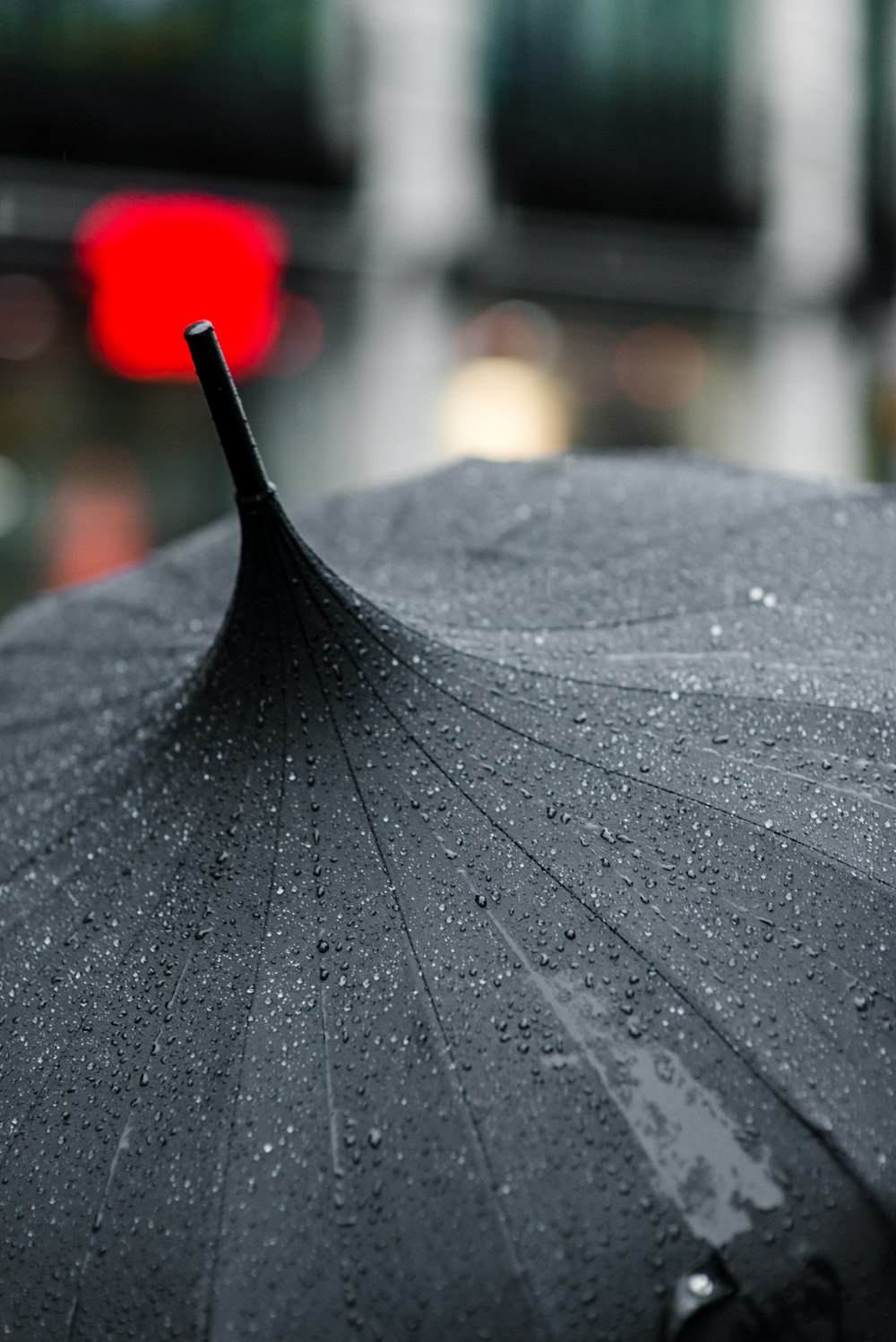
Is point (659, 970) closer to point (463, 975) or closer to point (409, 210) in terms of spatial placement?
point (463, 975)

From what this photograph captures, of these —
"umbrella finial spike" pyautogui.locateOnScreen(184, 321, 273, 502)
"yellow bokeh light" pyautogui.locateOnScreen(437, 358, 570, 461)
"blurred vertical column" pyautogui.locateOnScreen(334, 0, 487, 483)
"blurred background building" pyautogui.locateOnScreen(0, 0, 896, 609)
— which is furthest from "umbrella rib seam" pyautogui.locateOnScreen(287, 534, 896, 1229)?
"yellow bokeh light" pyautogui.locateOnScreen(437, 358, 570, 461)

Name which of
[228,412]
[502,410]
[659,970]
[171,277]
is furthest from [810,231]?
[659,970]

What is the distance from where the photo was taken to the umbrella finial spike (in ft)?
4.32

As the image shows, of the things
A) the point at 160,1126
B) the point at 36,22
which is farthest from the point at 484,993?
the point at 36,22

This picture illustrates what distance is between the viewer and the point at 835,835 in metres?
1.31

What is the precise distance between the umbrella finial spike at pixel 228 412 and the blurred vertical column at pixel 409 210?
26.5 feet

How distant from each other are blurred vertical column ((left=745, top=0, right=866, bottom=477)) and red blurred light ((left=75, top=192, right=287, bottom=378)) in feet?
14.2

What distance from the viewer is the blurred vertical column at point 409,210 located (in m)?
9.18

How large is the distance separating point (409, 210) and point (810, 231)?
3547 mm

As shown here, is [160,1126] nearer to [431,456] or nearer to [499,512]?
[499,512]

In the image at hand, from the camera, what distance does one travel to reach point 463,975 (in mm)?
1229

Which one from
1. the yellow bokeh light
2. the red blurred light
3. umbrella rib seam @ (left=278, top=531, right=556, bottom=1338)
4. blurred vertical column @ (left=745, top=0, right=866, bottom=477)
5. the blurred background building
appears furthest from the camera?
blurred vertical column @ (left=745, top=0, right=866, bottom=477)

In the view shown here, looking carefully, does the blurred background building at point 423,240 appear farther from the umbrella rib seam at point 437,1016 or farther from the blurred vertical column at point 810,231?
the umbrella rib seam at point 437,1016

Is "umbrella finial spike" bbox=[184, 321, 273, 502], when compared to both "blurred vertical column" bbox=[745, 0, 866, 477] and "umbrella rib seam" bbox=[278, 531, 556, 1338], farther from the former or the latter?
"blurred vertical column" bbox=[745, 0, 866, 477]
